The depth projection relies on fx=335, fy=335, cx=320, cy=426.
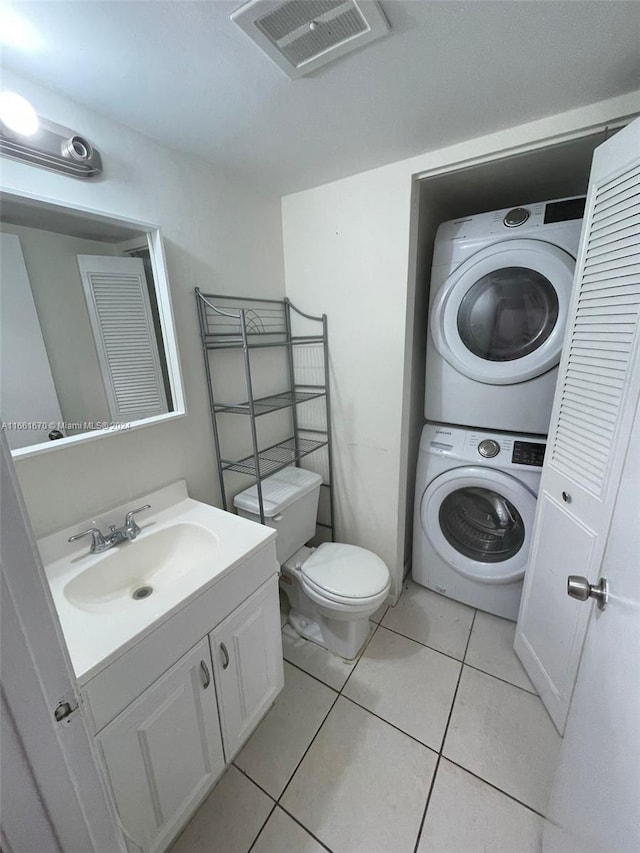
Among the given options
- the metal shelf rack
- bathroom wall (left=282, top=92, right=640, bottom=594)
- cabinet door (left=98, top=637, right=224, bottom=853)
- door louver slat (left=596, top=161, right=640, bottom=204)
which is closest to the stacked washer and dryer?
bathroom wall (left=282, top=92, right=640, bottom=594)

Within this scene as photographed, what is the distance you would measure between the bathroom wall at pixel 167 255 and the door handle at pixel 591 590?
1316 millimetres

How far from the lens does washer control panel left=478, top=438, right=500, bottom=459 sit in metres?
1.57

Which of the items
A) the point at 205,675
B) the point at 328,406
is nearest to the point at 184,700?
the point at 205,675

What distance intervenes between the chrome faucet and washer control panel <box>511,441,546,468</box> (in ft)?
5.20

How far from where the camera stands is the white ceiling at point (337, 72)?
2.41 feet

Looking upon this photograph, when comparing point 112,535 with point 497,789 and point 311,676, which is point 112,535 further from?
point 497,789

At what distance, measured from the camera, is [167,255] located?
4.04 ft

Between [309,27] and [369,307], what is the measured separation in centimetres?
92

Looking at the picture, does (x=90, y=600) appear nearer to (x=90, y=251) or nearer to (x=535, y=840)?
(x=90, y=251)

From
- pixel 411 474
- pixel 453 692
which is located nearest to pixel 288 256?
pixel 411 474

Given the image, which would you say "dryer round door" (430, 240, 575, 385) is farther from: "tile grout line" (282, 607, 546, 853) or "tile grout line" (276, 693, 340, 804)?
"tile grout line" (276, 693, 340, 804)

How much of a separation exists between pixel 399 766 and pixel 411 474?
125 cm

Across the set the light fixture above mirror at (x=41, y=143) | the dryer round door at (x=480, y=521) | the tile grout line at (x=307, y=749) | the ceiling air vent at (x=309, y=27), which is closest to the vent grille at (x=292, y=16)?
the ceiling air vent at (x=309, y=27)

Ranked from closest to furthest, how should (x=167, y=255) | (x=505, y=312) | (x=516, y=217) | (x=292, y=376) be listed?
(x=167, y=255) → (x=516, y=217) → (x=505, y=312) → (x=292, y=376)
